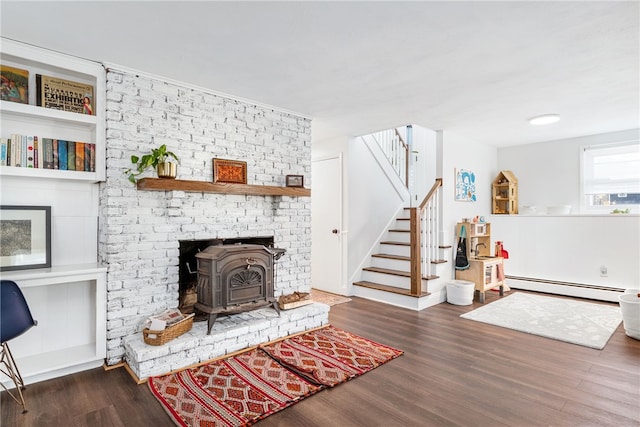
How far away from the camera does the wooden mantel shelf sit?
278 cm

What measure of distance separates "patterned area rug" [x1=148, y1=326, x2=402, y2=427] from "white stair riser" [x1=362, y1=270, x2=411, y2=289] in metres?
1.60

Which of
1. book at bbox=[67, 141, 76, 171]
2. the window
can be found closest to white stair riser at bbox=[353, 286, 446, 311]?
the window

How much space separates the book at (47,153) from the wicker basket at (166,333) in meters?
1.45

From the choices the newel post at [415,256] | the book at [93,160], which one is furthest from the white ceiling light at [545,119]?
the book at [93,160]

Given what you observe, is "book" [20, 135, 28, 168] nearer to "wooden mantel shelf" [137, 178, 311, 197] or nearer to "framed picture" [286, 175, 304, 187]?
"wooden mantel shelf" [137, 178, 311, 197]

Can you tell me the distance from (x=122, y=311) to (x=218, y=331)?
0.79 m

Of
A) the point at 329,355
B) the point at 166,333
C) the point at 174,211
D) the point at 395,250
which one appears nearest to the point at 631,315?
the point at 395,250

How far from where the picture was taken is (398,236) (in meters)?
5.47

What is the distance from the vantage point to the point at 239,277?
3049 millimetres

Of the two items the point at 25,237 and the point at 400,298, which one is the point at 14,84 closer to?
the point at 25,237

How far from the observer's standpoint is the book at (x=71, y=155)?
2686 mm

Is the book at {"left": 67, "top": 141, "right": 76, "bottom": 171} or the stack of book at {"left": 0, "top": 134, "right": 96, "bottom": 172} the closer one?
the stack of book at {"left": 0, "top": 134, "right": 96, "bottom": 172}

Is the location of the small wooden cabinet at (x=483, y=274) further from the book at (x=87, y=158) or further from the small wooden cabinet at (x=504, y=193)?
the book at (x=87, y=158)

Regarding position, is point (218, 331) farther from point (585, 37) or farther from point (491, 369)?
point (585, 37)
